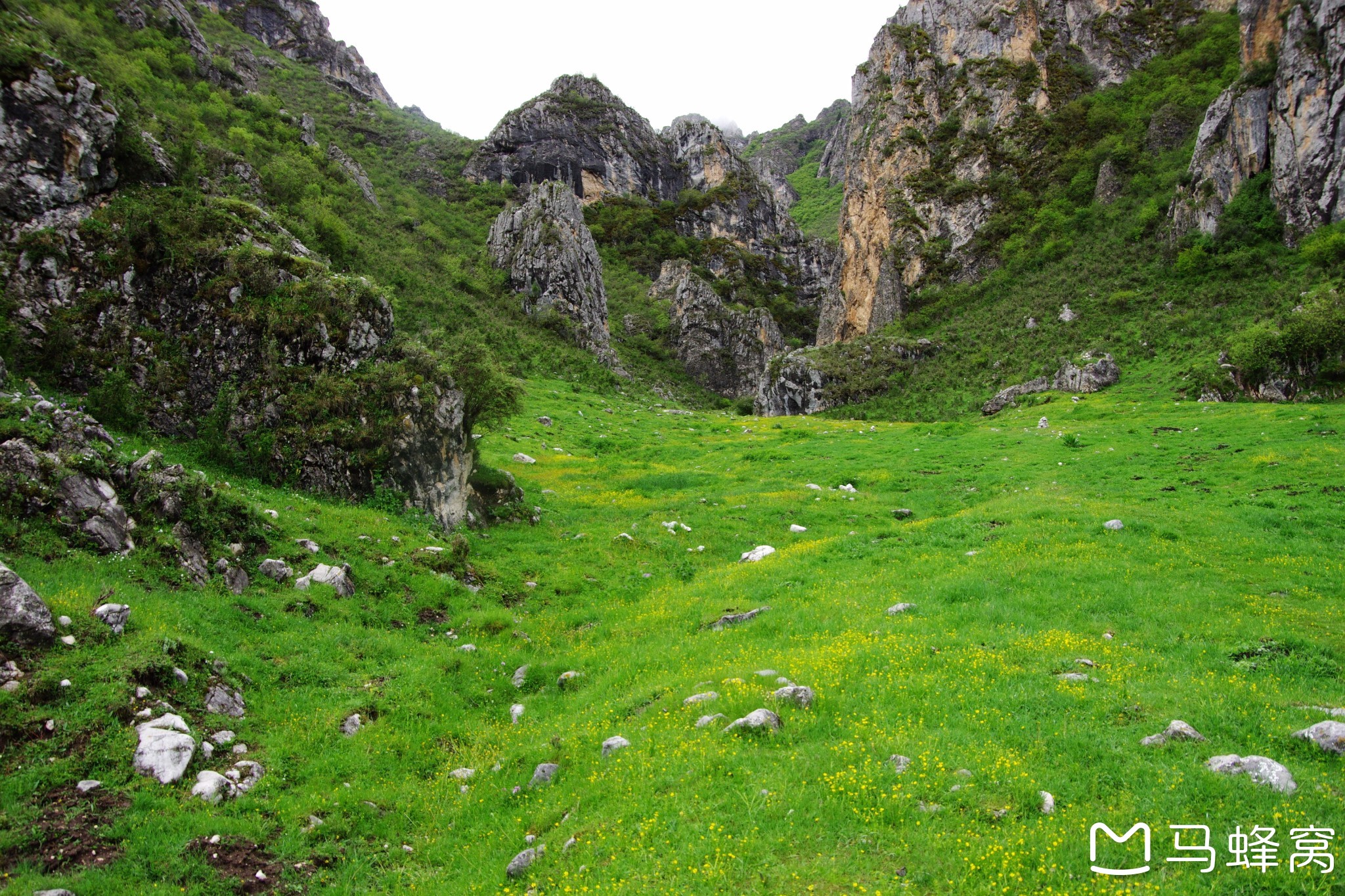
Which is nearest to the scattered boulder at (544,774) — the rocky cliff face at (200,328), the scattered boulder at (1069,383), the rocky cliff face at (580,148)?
the rocky cliff face at (200,328)

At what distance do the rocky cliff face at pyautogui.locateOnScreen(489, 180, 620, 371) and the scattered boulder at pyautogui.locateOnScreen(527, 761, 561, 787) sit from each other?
223ft

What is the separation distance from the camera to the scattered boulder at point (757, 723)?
8359mm

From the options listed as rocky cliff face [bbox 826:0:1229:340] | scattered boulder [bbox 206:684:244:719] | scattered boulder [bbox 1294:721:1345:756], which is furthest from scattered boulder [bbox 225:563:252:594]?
rocky cliff face [bbox 826:0:1229:340]

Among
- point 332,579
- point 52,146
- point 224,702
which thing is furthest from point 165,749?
point 52,146

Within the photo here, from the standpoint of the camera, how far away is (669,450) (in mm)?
39000

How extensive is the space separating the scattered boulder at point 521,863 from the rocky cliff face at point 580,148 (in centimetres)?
11333

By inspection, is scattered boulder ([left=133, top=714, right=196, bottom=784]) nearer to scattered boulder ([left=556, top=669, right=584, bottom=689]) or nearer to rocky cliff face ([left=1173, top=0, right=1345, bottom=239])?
scattered boulder ([left=556, top=669, right=584, bottom=689])

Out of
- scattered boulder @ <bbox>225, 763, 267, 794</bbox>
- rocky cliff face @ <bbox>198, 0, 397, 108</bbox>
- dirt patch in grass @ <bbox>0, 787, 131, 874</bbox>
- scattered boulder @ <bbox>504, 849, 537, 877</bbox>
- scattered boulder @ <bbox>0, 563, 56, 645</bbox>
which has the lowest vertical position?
scattered boulder @ <bbox>504, 849, 537, 877</bbox>

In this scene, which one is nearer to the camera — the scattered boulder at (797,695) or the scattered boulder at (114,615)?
the scattered boulder at (797,695)

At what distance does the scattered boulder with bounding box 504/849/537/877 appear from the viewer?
693 centimetres

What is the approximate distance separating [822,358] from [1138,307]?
29.6 metres

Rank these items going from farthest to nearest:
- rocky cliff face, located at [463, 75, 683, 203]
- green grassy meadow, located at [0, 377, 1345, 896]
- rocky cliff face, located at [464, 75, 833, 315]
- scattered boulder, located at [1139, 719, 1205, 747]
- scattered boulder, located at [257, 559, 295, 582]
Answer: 1. rocky cliff face, located at [464, 75, 833, 315]
2. rocky cliff face, located at [463, 75, 683, 203]
3. scattered boulder, located at [257, 559, 295, 582]
4. scattered boulder, located at [1139, 719, 1205, 747]
5. green grassy meadow, located at [0, 377, 1345, 896]

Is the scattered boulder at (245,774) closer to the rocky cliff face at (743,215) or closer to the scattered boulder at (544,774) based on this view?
the scattered boulder at (544,774)

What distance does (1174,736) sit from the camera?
289 inches
